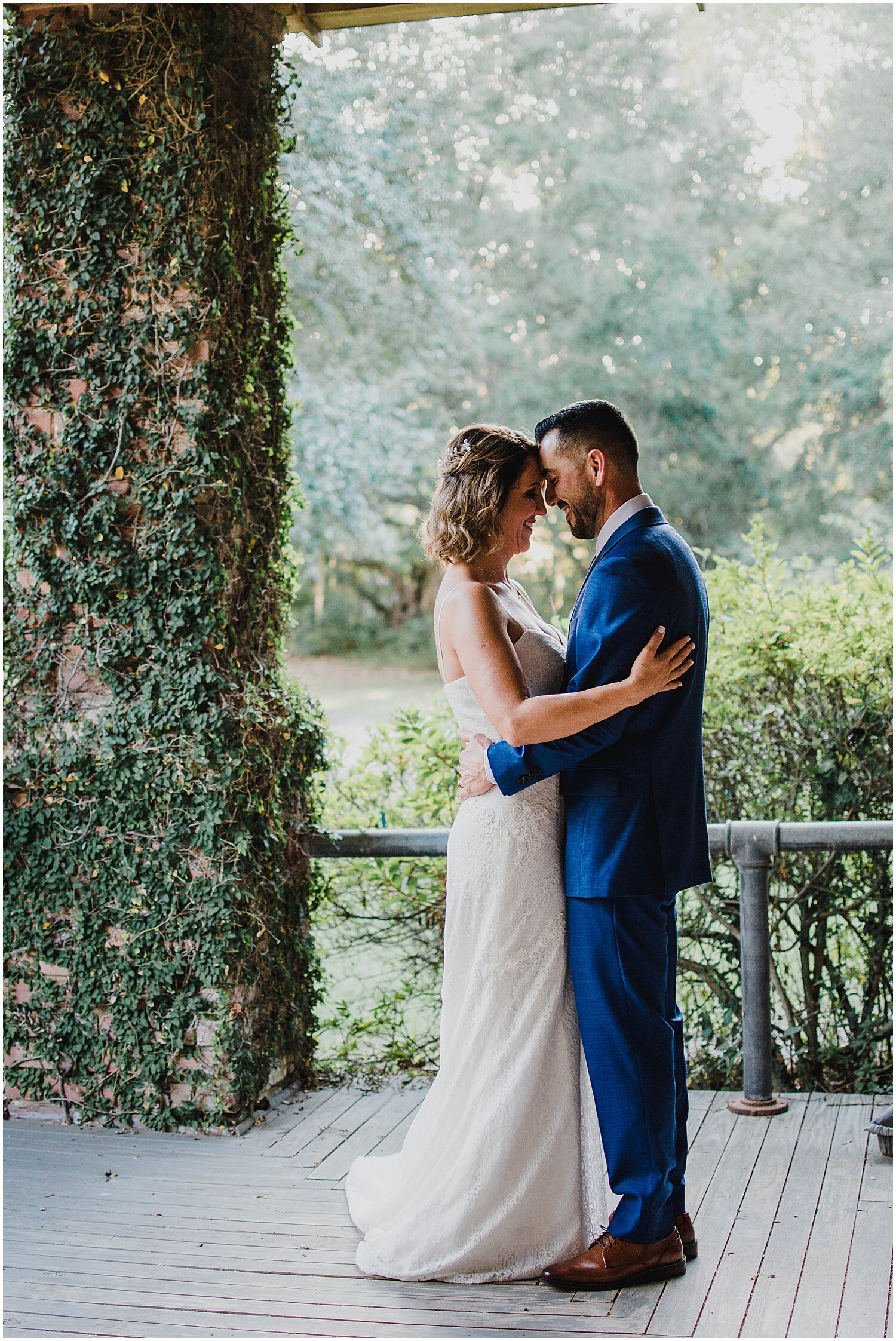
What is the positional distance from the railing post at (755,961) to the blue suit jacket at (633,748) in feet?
3.75

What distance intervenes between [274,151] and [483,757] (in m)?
2.36

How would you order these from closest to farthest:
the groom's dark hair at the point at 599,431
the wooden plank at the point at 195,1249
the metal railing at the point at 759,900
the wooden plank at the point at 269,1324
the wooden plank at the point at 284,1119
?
the wooden plank at the point at 269,1324 → the groom's dark hair at the point at 599,431 → the wooden plank at the point at 195,1249 → the wooden plank at the point at 284,1119 → the metal railing at the point at 759,900

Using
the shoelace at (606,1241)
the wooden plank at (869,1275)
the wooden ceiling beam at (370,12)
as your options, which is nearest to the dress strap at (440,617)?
the shoelace at (606,1241)

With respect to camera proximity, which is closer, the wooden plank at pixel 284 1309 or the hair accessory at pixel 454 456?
the wooden plank at pixel 284 1309

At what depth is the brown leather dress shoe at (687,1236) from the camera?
9.25 ft

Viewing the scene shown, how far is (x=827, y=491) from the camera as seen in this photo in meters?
12.0

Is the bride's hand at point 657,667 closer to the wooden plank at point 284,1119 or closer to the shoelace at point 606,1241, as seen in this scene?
the shoelace at point 606,1241

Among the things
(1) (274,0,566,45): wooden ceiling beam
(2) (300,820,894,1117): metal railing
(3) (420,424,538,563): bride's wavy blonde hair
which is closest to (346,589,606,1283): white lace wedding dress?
(3) (420,424,538,563): bride's wavy blonde hair

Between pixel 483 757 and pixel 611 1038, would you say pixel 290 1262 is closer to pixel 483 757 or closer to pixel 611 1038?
pixel 611 1038

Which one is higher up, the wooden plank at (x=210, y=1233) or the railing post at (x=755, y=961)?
the railing post at (x=755, y=961)

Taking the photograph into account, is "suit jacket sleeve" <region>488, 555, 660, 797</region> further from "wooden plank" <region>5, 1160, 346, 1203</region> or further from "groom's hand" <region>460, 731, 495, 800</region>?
"wooden plank" <region>5, 1160, 346, 1203</region>

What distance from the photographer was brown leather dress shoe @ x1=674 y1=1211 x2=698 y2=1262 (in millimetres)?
2818

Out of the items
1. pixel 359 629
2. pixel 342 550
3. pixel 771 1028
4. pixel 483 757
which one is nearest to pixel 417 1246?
pixel 483 757

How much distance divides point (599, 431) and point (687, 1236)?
1.88m
